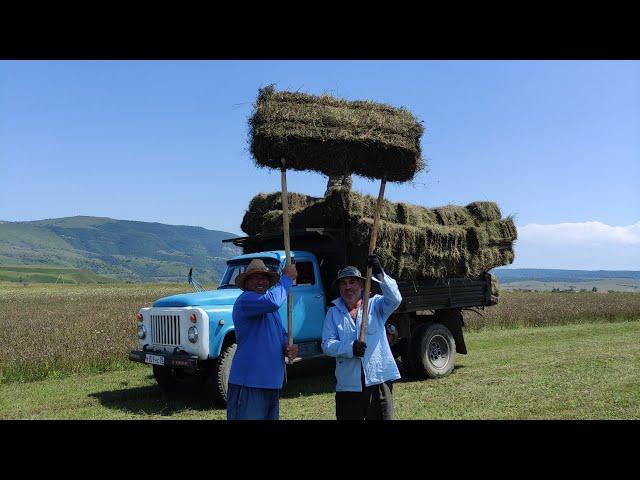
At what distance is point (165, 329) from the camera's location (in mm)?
8469

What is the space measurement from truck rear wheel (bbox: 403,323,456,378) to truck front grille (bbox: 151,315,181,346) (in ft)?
14.0

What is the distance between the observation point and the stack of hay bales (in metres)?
9.10

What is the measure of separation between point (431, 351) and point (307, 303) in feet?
9.51

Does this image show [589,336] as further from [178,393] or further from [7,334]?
[7,334]

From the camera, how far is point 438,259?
10.1 metres

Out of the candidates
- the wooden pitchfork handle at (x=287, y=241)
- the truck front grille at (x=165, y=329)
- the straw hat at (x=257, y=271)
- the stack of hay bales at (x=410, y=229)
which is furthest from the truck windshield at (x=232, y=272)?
the straw hat at (x=257, y=271)

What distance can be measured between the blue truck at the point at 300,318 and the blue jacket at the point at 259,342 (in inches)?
114

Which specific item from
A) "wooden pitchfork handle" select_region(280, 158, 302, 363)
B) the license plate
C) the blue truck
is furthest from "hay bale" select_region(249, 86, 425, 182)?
the license plate

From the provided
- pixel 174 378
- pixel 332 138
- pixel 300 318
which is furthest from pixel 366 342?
pixel 174 378

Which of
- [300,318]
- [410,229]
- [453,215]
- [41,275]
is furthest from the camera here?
[41,275]

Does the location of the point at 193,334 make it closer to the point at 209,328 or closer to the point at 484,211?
the point at 209,328
